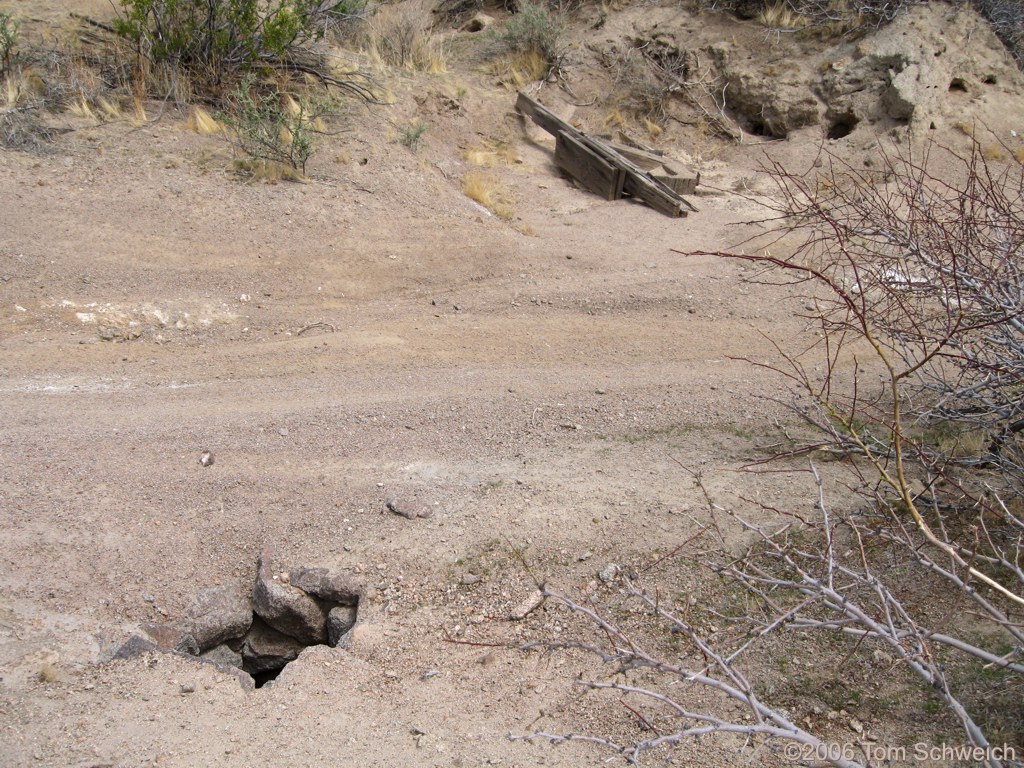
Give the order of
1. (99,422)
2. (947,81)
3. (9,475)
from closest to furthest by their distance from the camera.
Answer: (9,475) < (99,422) < (947,81)

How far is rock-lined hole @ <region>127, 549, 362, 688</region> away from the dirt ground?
4.2 inches

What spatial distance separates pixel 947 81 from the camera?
1114cm

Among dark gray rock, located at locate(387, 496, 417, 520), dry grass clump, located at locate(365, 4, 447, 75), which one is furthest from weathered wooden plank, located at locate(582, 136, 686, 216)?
dark gray rock, located at locate(387, 496, 417, 520)

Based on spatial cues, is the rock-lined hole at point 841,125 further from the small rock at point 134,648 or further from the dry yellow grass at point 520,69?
the small rock at point 134,648

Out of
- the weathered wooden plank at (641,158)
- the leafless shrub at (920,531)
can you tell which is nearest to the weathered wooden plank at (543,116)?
the weathered wooden plank at (641,158)

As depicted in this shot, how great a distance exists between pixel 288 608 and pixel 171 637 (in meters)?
0.55

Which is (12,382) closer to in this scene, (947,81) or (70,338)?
(70,338)

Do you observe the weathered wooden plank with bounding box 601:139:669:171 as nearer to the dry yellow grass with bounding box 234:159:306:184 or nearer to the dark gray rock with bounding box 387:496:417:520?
the dry yellow grass with bounding box 234:159:306:184

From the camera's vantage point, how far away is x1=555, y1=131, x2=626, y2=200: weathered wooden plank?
385 inches

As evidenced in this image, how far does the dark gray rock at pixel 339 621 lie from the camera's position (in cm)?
426

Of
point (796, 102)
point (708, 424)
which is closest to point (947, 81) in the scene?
point (796, 102)

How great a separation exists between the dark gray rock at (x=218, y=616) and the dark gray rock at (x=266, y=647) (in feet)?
0.29

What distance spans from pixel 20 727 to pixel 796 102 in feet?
36.3

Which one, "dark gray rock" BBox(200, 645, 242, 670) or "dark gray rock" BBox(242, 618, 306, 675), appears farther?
"dark gray rock" BBox(242, 618, 306, 675)
